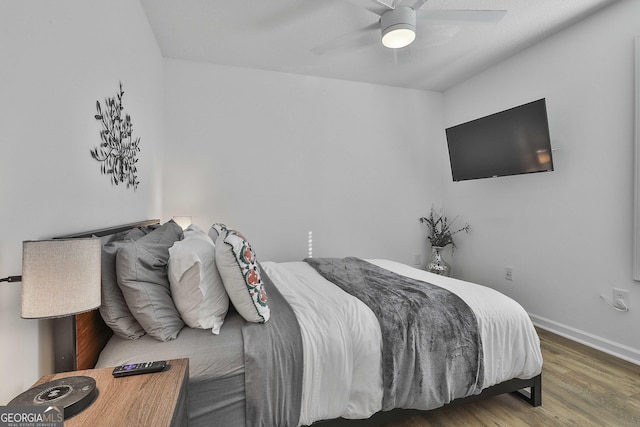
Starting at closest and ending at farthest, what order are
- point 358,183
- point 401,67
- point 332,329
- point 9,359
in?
point 9,359
point 332,329
point 401,67
point 358,183

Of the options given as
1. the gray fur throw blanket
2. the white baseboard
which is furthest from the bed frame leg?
the white baseboard

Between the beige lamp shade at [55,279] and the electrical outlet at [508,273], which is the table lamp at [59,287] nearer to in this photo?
the beige lamp shade at [55,279]

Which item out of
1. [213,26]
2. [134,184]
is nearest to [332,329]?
[134,184]

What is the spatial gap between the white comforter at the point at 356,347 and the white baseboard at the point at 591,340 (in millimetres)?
1246

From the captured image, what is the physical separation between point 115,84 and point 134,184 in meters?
0.69

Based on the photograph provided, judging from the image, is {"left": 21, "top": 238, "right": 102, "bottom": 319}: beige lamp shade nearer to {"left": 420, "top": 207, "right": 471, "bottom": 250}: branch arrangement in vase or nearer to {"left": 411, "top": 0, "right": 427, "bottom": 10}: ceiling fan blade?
{"left": 411, "top": 0, "right": 427, "bottom": 10}: ceiling fan blade

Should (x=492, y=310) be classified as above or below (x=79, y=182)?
below

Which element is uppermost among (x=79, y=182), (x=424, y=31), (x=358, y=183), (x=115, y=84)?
(x=424, y=31)

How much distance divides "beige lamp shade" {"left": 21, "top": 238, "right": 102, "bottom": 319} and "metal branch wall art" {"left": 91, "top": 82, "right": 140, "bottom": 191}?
88cm

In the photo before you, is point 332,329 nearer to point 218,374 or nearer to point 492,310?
point 218,374

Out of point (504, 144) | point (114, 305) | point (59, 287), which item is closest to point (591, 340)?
point (504, 144)

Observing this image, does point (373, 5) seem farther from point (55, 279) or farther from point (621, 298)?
point (621, 298)

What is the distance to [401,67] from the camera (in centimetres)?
355

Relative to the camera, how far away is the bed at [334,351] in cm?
129
